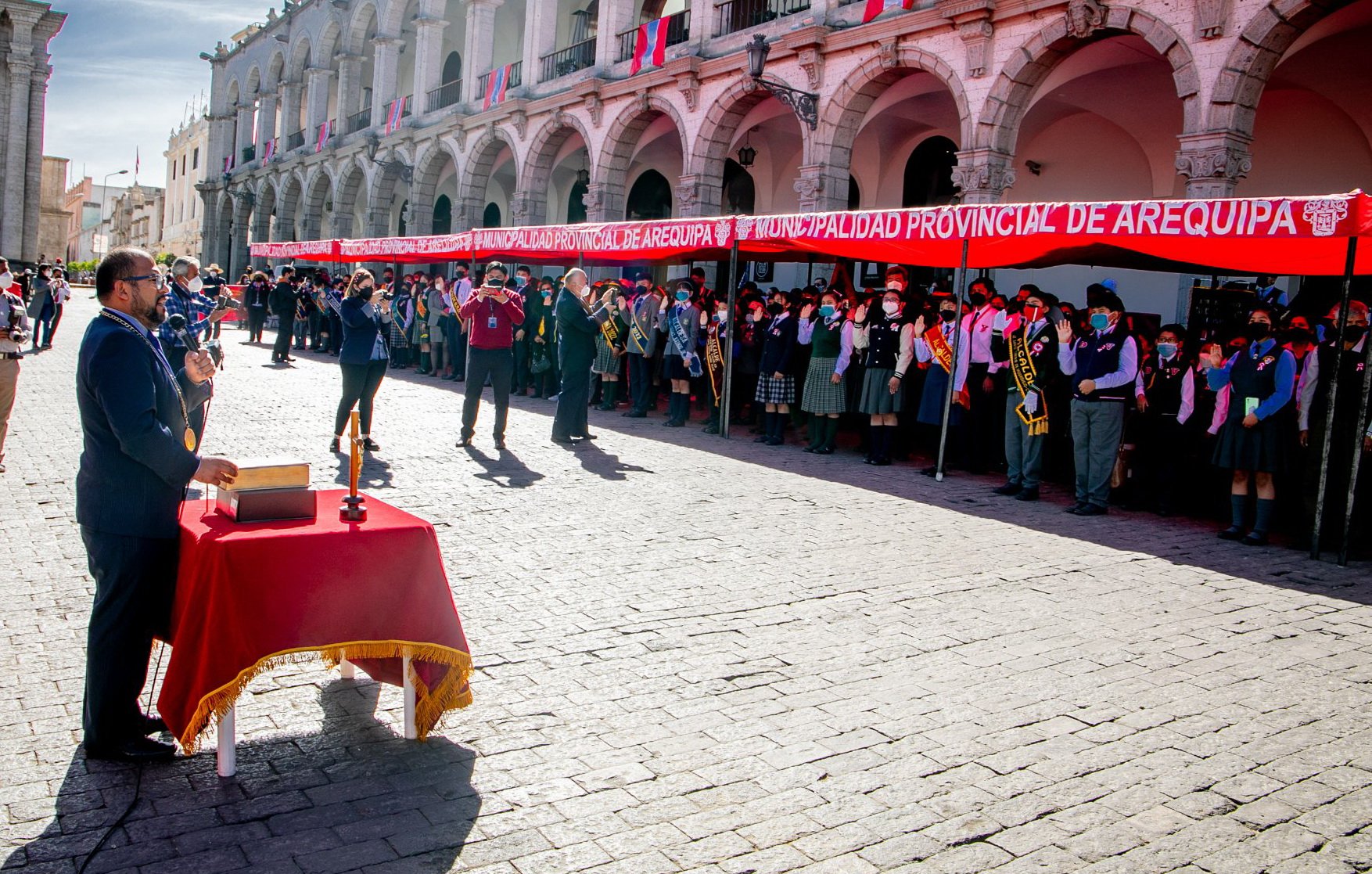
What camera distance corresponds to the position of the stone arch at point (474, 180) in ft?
94.9

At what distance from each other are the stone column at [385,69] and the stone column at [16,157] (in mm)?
17237

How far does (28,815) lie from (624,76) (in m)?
21.9

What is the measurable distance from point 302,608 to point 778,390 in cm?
991

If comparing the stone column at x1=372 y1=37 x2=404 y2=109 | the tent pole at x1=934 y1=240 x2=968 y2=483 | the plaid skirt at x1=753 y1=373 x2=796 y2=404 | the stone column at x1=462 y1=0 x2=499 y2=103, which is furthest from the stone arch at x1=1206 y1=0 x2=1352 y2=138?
the stone column at x1=372 y1=37 x2=404 y2=109

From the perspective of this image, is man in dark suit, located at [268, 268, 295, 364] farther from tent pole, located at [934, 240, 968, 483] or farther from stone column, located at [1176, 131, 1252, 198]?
stone column, located at [1176, 131, 1252, 198]

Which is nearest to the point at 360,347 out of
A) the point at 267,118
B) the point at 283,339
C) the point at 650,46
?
the point at 283,339

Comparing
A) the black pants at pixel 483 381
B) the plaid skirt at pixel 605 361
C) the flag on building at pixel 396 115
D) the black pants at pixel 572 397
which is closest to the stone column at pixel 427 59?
the flag on building at pixel 396 115

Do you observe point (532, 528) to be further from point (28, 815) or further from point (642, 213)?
point (642, 213)

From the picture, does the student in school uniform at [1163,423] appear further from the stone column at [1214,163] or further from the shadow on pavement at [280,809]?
the shadow on pavement at [280,809]

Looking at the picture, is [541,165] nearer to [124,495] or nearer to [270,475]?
[270,475]

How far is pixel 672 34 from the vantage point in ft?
75.5

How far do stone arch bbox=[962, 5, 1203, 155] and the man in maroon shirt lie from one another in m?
8.03

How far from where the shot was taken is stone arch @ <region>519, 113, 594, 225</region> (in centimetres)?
2583

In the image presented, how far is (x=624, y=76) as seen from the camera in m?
23.3
